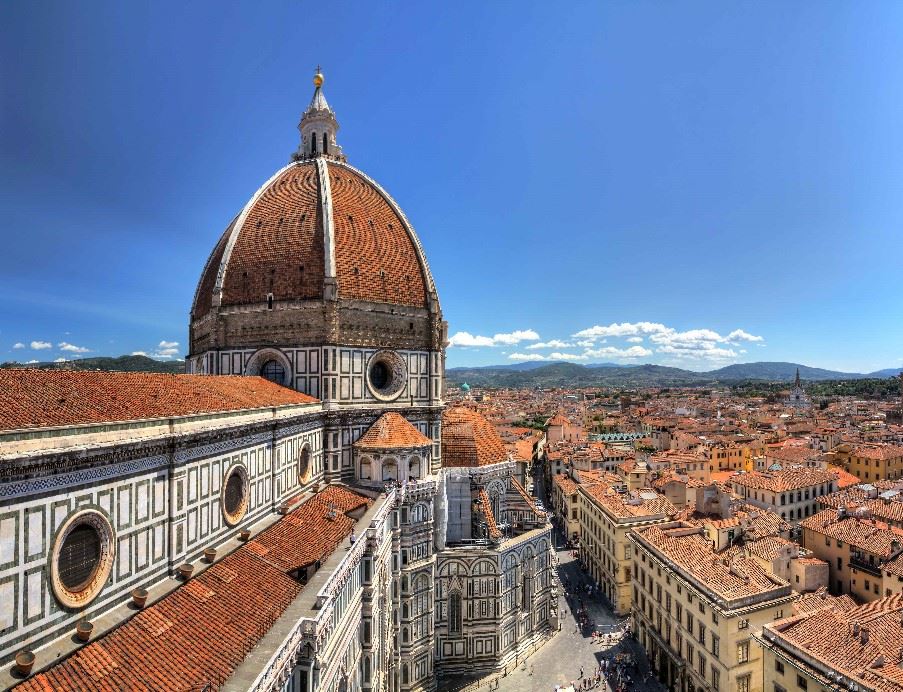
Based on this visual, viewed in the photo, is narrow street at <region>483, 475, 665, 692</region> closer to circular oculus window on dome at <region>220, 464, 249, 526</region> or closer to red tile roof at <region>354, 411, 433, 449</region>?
red tile roof at <region>354, 411, 433, 449</region>

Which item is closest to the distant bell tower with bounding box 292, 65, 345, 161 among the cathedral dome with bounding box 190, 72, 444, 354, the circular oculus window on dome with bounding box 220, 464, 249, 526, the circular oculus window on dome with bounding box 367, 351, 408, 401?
the cathedral dome with bounding box 190, 72, 444, 354

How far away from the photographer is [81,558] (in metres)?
12.1

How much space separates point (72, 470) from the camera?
11594 mm

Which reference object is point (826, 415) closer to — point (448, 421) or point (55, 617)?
point (448, 421)

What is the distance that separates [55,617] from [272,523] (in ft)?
31.8

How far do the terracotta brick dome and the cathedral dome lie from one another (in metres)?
0.06

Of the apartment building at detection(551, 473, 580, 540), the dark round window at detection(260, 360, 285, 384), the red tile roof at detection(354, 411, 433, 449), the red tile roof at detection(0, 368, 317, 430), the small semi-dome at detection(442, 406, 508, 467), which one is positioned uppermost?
the dark round window at detection(260, 360, 285, 384)

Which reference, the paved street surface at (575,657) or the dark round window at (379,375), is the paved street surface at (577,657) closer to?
the paved street surface at (575,657)

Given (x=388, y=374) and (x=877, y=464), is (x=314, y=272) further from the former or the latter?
(x=877, y=464)

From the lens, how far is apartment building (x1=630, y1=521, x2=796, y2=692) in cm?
2616

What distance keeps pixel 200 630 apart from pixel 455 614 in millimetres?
19052

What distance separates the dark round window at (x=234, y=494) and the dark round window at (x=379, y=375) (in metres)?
11.1

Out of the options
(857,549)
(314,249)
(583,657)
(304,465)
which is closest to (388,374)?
(304,465)

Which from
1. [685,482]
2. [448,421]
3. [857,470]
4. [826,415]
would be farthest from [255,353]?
[826,415]
